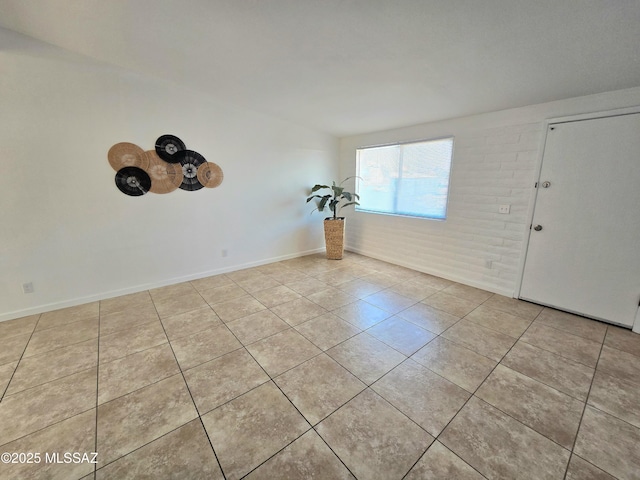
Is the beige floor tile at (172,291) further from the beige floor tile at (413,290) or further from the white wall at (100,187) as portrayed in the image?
the beige floor tile at (413,290)

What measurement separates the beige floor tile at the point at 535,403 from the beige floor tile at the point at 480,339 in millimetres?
236

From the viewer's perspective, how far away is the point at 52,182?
8.59ft

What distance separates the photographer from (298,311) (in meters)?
2.80

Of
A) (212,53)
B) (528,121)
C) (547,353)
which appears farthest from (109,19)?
(547,353)

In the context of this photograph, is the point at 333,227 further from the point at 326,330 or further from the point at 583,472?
the point at 583,472

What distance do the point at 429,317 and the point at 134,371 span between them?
2.73m

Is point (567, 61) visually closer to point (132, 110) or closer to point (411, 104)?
point (411, 104)

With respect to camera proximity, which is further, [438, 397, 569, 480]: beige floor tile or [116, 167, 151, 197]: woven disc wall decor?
[116, 167, 151, 197]: woven disc wall decor

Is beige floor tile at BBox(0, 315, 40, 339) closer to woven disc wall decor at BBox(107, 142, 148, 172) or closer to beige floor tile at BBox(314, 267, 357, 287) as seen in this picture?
woven disc wall decor at BBox(107, 142, 148, 172)

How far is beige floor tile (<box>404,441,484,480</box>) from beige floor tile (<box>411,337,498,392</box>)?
0.57 metres

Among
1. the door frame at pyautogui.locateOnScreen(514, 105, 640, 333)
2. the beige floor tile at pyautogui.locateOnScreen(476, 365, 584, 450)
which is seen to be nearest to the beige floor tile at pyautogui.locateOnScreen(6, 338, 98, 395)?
the beige floor tile at pyautogui.locateOnScreen(476, 365, 584, 450)

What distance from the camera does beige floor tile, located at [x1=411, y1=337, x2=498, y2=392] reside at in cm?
185

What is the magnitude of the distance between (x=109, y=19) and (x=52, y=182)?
1.73 metres

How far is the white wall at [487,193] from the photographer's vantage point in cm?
285
